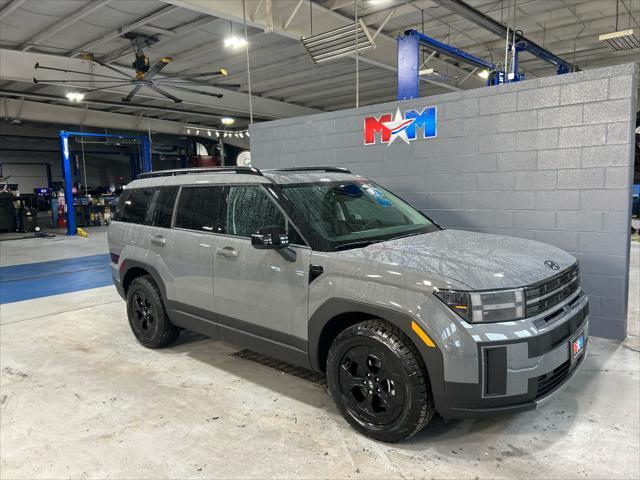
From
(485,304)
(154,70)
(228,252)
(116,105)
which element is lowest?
(485,304)

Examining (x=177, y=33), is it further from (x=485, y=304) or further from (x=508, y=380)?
(x=508, y=380)

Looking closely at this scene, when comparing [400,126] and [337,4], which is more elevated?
[337,4]

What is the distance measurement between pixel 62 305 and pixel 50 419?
325 cm

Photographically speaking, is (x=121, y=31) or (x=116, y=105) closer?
(x=121, y=31)

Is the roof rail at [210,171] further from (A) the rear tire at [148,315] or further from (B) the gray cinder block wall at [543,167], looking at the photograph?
(B) the gray cinder block wall at [543,167]

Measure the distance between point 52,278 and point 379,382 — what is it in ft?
22.9

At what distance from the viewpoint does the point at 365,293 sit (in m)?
2.44

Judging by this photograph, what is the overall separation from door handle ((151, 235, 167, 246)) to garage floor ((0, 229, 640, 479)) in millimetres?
1013

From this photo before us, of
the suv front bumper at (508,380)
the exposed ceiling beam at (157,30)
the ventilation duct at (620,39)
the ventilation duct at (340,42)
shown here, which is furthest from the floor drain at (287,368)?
the ventilation duct at (620,39)

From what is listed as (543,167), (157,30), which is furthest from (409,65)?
(157,30)

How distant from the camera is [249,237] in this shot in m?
3.12

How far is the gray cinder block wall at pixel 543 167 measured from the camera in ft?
12.6

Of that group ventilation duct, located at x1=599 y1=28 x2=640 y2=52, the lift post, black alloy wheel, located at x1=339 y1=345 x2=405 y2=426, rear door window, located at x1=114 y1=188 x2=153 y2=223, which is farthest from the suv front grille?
ventilation duct, located at x1=599 y1=28 x2=640 y2=52

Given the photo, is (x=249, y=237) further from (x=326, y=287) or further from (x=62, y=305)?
(x=62, y=305)
